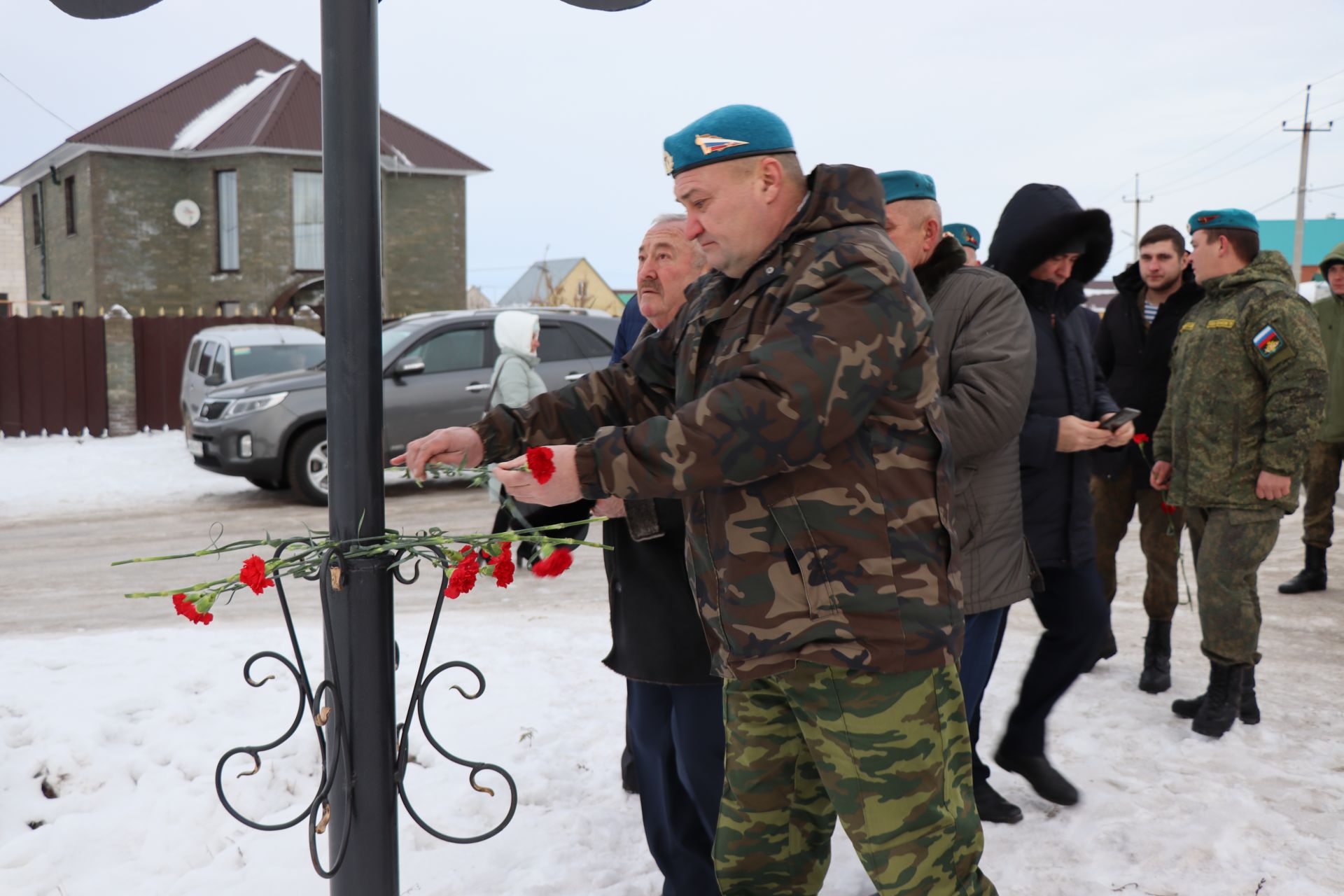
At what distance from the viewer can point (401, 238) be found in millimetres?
24203

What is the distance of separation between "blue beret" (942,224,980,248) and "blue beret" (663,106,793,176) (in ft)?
8.24

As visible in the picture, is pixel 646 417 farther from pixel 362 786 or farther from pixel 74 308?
pixel 74 308

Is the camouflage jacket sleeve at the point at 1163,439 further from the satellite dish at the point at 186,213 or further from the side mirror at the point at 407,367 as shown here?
the satellite dish at the point at 186,213

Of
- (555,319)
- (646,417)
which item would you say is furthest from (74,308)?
(646,417)

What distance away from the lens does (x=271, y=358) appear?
13406mm

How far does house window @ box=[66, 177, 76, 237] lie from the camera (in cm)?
2419

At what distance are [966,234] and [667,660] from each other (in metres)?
2.55

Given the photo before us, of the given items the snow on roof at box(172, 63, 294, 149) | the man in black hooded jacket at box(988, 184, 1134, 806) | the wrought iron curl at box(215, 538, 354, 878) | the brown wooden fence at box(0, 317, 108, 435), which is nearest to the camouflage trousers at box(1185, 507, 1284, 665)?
the man in black hooded jacket at box(988, 184, 1134, 806)

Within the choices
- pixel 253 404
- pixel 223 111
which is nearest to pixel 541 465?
pixel 253 404

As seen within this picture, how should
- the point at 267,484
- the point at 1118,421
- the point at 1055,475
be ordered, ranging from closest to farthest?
the point at 1118,421
the point at 1055,475
the point at 267,484

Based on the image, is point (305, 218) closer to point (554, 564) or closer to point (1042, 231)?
point (1042, 231)

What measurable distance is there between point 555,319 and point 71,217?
18456 mm

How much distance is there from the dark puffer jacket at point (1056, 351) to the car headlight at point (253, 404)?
796cm

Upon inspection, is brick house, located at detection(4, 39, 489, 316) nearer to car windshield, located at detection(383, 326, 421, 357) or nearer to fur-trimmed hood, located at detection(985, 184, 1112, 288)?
car windshield, located at detection(383, 326, 421, 357)
